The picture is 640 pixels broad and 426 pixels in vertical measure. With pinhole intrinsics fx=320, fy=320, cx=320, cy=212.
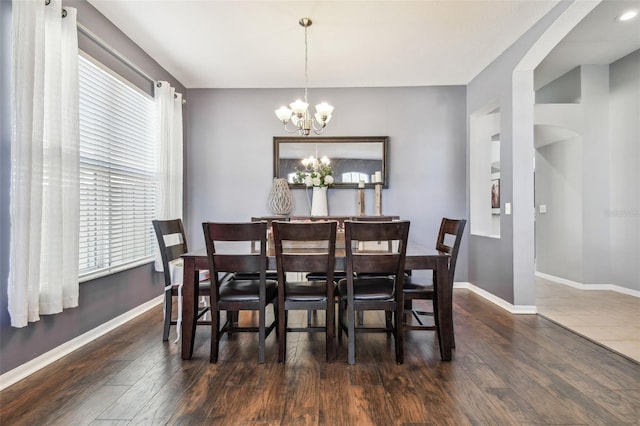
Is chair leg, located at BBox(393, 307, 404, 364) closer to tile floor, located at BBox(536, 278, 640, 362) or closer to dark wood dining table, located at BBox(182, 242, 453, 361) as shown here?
dark wood dining table, located at BBox(182, 242, 453, 361)

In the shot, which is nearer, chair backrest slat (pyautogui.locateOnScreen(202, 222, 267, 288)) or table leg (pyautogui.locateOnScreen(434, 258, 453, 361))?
chair backrest slat (pyautogui.locateOnScreen(202, 222, 267, 288))

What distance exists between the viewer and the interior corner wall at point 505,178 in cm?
320

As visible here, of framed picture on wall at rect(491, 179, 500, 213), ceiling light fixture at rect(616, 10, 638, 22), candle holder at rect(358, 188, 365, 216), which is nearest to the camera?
ceiling light fixture at rect(616, 10, 638, 22)

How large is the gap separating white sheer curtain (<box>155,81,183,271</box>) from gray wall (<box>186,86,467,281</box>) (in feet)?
1.90

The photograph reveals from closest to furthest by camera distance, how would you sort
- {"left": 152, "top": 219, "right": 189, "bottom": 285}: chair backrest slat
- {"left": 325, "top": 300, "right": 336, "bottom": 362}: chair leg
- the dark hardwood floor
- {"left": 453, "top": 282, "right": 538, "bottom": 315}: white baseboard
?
the dark hardwood floor → {"left": 325, "top": 300, "right": 336, "bottom": 362}: chair leg → {"left": 152, "top": 219, "right": 189, "bottom": 285}: chair backrest slat → {"left": 453, "top": 282, "right": 538, "bottom": 315}: white baseboard

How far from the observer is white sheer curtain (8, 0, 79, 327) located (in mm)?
1850

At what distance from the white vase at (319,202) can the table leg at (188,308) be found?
7.23 feet

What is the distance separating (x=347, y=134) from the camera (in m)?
4.37

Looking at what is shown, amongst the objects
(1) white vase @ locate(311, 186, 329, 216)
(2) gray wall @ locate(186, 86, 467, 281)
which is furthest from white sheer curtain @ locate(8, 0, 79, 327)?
(1) white vase @ locate(311, 186, 329, 216)

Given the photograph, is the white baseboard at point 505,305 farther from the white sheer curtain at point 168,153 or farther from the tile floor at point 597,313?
the white sheer curtain at point 168,153

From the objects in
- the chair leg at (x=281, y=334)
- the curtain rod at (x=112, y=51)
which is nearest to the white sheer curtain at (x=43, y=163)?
the curtain rod at (x=112, y=51)

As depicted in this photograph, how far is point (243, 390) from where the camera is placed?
181cm

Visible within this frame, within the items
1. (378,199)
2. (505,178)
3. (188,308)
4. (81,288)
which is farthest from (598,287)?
(81,288)

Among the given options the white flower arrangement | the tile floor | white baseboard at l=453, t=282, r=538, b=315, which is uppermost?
the white flower arrangement
